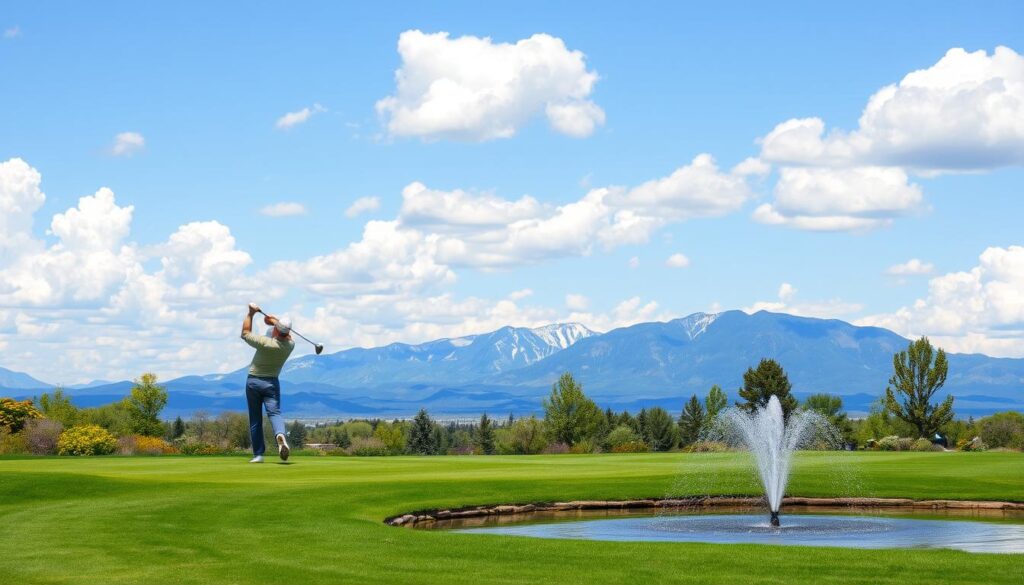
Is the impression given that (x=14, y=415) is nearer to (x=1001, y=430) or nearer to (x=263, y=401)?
(x=263, y=401)

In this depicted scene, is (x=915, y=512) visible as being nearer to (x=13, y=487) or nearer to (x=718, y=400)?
(x=13, y=487)

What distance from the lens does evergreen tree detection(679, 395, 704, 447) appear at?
135 meters

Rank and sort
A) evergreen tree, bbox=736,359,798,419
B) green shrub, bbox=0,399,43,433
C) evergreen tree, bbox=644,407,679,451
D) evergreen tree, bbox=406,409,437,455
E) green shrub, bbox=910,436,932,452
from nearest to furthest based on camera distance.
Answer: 1. green shrub, bbox=0,399,43,433
2. green shrub, bbox=910,436,932,452
3. evergreen tree, bbox=736,359,798,419
4. evergreen tree, bbox=406,409,437,455
5. evergreen tree, bbox=644,407,679,451

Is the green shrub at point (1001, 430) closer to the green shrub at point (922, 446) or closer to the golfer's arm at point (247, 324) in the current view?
the green shrub at point (922, 446)

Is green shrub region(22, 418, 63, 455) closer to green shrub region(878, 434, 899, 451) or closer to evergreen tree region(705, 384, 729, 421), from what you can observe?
green shrub region(878, 434, 899, 451)

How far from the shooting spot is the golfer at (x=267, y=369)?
35.4 metres

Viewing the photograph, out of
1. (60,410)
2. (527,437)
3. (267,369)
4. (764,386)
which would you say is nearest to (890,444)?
(764,386)

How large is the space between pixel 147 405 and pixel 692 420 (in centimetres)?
6554

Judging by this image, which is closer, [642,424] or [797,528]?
[797,528]

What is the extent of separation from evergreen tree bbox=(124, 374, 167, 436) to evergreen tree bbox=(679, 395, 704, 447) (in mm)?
59700

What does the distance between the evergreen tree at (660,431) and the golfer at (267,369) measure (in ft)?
344

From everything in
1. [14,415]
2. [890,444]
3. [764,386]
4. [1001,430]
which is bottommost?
[890,444]

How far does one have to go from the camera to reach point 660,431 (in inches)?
5600

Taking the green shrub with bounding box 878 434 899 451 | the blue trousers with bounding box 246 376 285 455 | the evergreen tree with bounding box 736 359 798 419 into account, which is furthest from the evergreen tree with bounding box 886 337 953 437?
the blue trousers with bounding box 246 376 285 455
